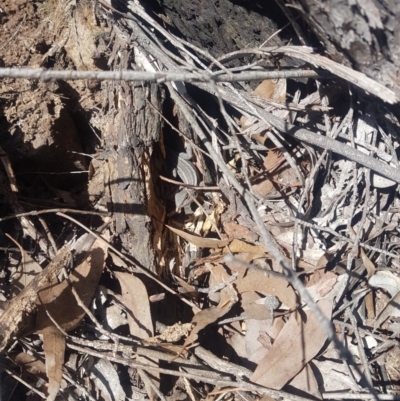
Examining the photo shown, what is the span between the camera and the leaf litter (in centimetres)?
163

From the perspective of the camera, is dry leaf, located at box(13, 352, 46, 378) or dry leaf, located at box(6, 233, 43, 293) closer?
dry leaf, located at box(13, 352, 46, 378)

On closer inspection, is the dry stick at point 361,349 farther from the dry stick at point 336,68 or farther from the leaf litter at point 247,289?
the dry stick at point 336,68

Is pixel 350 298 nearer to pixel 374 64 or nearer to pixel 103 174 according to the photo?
pixel 374 64

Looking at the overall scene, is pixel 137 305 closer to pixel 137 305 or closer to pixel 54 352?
pixel 137 305

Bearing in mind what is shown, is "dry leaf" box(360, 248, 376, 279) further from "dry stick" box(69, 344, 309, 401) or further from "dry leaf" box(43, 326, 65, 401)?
"dry leaf" box(43, 326, 65, 401)

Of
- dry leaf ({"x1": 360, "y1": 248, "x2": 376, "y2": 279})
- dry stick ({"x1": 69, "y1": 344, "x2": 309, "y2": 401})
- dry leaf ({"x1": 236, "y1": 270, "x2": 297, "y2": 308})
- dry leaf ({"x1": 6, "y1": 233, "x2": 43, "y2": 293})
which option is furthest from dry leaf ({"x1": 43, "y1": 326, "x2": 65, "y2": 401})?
dry leaf ({"x1": 360, "y1": 248, "x2": 376, "y2": 279})

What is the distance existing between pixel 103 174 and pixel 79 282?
0.41m

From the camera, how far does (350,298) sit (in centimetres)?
172

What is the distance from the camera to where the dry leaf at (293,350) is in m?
1.63

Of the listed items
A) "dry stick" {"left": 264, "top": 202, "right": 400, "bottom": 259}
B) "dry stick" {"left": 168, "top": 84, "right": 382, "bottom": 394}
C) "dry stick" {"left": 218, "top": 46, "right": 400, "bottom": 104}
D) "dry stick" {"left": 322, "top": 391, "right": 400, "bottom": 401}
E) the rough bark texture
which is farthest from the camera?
the rough bark texture

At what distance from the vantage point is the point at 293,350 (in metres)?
1.66

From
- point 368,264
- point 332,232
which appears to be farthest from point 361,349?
point 332,232

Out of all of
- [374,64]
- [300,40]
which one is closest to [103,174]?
[300,40]

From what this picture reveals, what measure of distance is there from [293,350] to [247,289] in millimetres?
261
